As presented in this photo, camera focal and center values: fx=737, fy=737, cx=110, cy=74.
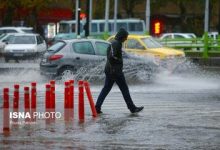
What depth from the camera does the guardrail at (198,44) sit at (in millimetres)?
38844

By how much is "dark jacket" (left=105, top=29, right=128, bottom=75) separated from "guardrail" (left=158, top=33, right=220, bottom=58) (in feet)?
77.0

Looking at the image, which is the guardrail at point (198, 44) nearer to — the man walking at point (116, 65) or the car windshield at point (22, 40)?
the car windshield at point (22, 40)

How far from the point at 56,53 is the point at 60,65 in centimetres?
43

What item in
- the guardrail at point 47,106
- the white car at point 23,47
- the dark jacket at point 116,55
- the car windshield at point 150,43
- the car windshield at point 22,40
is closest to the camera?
the guardrail at point 47,106

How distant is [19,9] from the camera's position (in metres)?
66.4

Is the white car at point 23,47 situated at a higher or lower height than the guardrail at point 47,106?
lower

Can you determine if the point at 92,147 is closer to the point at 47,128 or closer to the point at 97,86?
the point at 47,128

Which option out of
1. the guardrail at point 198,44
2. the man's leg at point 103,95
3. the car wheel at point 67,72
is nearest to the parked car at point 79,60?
the car wheel at point 67,72

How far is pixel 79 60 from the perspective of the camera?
24.5 metres

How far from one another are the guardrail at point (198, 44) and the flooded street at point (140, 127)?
→ 60.2 ft

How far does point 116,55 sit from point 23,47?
25841mm

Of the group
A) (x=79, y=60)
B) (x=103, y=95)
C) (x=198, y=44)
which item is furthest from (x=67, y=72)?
(x=198, y=44)

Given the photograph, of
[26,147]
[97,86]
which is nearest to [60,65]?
[97,86]

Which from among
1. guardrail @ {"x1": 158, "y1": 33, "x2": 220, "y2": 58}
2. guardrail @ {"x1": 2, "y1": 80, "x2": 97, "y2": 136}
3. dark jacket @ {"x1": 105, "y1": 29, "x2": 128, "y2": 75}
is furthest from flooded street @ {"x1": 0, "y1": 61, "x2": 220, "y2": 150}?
guardrail @ {"x1": 158, "y1": 33, "x2": 220, "y2": 58}
